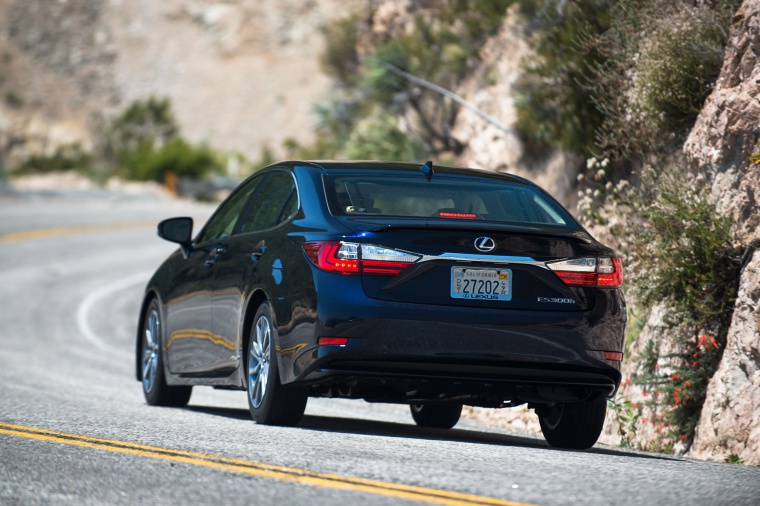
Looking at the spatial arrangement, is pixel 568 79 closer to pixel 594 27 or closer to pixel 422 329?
pixel 594 27

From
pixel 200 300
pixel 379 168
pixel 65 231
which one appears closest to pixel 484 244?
pixel 379 168

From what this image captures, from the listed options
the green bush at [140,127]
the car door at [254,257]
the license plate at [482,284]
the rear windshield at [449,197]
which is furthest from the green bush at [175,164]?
the license plate at [482,284]

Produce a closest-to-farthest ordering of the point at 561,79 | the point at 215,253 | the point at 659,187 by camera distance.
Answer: the point at 215,253 < the point at 659,187 < the point at 561,79

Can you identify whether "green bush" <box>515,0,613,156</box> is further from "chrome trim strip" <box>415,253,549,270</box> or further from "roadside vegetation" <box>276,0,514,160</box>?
"chrome trim strip" <box>415,253,549,270</box>

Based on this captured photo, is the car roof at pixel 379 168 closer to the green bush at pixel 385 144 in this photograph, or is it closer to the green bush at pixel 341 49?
the green bush at pixel 385 144

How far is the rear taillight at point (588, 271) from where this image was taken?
7.25 meters

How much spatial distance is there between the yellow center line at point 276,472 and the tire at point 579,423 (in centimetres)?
257

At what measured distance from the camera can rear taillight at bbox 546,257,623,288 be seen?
285 inches

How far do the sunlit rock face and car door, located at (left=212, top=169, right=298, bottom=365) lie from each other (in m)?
3.04

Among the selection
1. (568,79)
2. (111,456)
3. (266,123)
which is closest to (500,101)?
(568,79)

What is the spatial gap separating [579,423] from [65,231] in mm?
32253

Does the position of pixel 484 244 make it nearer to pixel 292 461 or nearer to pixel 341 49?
pixel 292 461

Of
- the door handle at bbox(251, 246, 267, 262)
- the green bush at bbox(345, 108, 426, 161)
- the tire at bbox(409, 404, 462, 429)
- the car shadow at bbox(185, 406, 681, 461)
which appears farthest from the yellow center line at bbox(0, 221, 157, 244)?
the door handle at bbox(251, 246, 267, 262)

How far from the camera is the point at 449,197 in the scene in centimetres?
812
